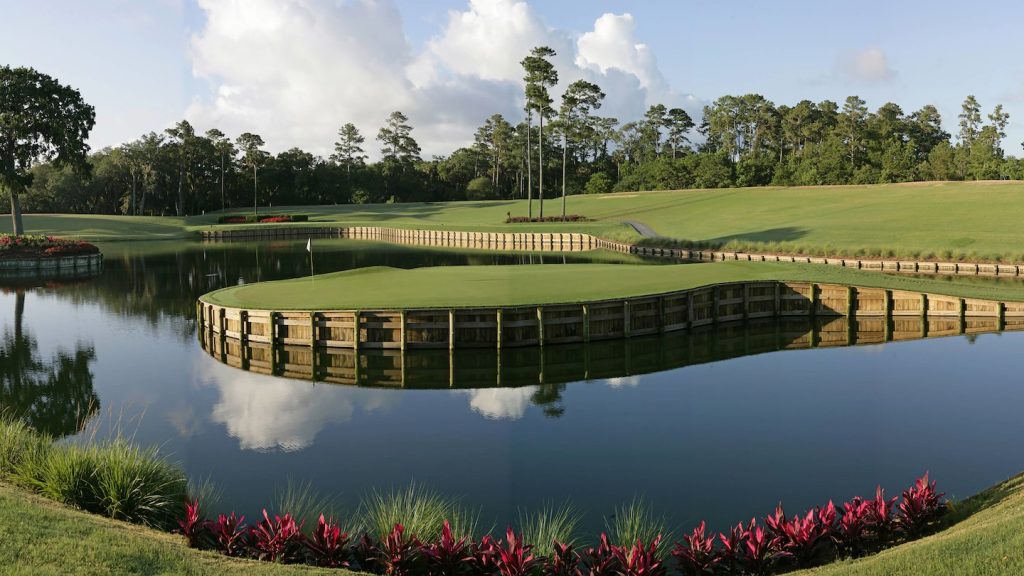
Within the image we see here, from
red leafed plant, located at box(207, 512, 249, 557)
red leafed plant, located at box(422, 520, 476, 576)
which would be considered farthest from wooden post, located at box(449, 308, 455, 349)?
red leafed plant, located at box(422, 520, 476, 576)

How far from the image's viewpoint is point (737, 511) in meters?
13.2

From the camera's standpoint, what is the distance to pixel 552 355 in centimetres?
2598

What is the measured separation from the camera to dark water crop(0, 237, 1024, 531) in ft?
48.1

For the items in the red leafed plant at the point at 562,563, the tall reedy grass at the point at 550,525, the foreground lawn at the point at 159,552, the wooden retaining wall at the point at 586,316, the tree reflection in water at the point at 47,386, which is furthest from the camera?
the wooden retaining wall at the point at 586,316

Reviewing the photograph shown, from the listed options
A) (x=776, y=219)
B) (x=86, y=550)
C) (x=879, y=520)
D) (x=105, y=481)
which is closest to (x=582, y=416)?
(x=879, y=520)

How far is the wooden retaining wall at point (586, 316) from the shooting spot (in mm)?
26125

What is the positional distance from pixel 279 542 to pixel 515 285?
23.2 metres

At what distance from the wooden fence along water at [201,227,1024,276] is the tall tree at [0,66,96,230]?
25024 mm

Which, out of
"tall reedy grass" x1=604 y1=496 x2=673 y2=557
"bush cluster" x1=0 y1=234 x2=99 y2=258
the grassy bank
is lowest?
"tall reedy grass" x1=604 y1=496 x2=673 y2=557

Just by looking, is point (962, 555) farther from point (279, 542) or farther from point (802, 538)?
point (279, 542)

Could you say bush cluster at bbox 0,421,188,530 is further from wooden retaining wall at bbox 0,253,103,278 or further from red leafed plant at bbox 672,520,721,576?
wooden retaining wall at bbox 0,253,103,278

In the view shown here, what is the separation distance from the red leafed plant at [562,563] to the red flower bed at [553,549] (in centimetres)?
1

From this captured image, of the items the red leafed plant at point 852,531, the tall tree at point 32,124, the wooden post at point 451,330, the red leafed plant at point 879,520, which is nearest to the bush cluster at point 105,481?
the red leafed plant at point 852,531

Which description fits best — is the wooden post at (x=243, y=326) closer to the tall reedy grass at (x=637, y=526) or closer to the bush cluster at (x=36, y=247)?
the tall reedy grass at (x=637, y=526)
